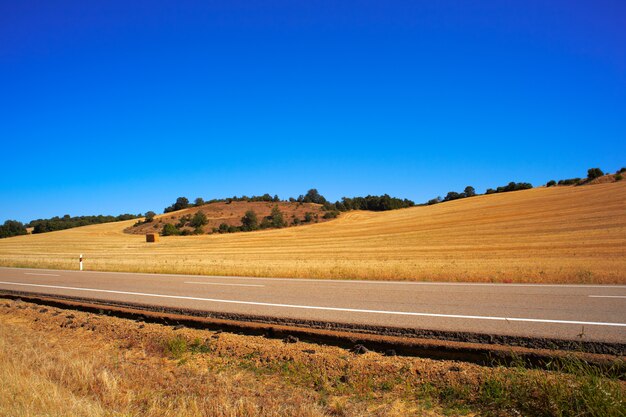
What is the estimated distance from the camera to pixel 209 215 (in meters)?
83.3

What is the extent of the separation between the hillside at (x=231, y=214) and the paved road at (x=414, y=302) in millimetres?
56491

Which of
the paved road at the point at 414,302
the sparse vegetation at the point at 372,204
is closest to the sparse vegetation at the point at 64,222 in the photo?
the sparse vegetation at the point at 372,204

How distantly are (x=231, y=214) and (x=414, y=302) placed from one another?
77.8 meters

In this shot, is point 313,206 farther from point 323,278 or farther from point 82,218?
point 323,278

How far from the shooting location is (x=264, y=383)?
17.9 feet

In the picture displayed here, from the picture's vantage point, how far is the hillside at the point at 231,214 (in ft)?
240

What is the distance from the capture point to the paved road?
22.0 feet

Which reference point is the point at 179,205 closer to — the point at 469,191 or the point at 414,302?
the point at 469,191

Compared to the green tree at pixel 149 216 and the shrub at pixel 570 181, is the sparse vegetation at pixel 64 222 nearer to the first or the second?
the green tree at pixel 149 216

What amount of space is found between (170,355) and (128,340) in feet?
5.11

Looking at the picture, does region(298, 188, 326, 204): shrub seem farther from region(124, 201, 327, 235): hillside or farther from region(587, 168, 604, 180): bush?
region(587, 168, 604, 180): bush

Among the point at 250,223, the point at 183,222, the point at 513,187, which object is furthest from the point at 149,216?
the point at 513,187

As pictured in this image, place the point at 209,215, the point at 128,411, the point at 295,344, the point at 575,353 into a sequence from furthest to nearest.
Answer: the point at 209,215 < the point at 295,344 < the point at 575,353 < the point at 128,411

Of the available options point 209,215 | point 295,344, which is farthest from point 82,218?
point 295,344
